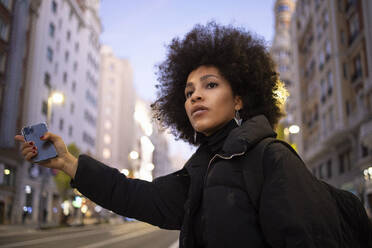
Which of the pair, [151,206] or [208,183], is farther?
[151,206]

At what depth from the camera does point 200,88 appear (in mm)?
2182

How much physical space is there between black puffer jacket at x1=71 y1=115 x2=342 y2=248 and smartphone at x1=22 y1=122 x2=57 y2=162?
0.15 metres

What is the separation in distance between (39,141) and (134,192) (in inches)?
20.8

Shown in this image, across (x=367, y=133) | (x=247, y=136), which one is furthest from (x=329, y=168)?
(x=247, y=136)

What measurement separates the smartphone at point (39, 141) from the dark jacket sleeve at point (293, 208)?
0.96 metres

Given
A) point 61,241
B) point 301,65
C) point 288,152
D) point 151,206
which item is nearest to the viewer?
point 288,152

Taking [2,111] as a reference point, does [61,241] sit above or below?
below

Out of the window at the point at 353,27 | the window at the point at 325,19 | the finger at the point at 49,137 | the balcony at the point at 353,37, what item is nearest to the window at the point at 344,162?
the balcony at the point at 353,37

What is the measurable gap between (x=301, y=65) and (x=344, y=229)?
Result: 42135 millimetres

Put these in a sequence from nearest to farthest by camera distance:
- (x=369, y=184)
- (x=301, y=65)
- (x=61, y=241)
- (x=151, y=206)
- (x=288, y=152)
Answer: (x=288, y=152), (x=151, y=206), (x=61, y=241), (x=369, y=184), (x=301, y=65)

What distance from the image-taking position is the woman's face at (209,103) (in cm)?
212

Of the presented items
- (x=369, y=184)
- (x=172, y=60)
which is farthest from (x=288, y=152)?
(x=369, y=184)

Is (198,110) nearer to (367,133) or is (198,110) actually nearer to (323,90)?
(367,133)

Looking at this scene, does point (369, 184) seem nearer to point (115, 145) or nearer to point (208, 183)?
point (208, 183)
